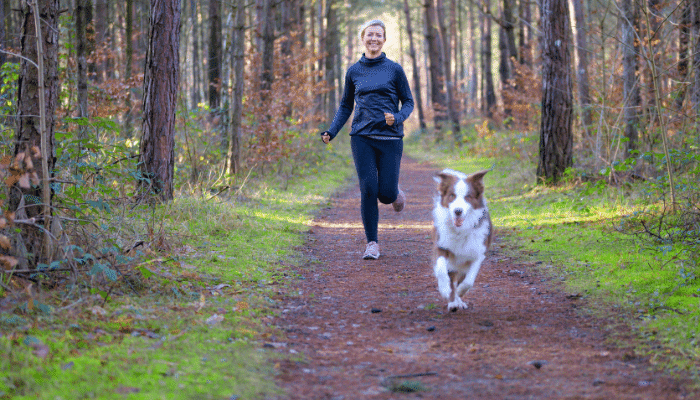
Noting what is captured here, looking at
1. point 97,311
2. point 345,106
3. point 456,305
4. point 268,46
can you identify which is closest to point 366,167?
point 345,106

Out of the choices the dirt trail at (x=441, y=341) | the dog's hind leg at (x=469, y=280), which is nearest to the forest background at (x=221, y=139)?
the dirt trail at (x=441, y=341)

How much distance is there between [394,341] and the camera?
432cm

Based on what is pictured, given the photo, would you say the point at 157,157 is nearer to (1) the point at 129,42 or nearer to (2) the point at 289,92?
(1) the point at 129,42

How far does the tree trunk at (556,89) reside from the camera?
430 inches

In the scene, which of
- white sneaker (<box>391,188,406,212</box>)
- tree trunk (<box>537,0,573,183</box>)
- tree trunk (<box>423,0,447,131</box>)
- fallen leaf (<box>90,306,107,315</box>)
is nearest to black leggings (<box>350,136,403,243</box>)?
white sneaker (<box>391,188,406,212</box>)

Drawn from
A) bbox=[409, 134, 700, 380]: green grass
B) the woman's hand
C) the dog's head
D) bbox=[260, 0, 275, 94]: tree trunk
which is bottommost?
bbox=[409, 134, 700, 380]: green grass

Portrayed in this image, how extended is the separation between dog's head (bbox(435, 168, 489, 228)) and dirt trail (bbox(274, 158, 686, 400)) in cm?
88

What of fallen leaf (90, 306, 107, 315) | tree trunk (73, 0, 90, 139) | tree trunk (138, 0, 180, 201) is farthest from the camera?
tree trunk (73, 0, 90, 139)

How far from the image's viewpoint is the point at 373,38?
6.77m

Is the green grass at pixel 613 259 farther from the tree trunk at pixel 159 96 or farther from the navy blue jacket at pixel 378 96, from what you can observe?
the tree trunk at pixel 159 96

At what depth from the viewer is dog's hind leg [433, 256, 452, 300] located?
4.91 metres

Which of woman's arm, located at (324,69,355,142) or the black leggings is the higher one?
woman's arm, located at (324,69,355,142)

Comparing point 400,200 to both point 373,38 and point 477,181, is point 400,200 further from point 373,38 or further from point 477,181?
point 477,181

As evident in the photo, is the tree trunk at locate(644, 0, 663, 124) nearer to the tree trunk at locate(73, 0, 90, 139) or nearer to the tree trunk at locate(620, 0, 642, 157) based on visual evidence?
the tree trunk at locate(620, 0, 642, 157)
